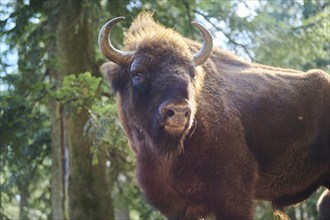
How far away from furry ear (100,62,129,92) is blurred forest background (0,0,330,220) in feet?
8.10

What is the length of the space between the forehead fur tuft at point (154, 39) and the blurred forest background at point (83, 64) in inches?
94.6

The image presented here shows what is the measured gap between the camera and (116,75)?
6.67 m

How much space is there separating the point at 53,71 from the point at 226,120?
7508mm

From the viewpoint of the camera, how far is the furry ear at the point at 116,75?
21.6 feet

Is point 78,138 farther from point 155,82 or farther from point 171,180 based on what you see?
point 155,82

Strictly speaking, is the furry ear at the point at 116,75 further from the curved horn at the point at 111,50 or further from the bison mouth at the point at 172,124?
the bison mouth at the point at 172,124

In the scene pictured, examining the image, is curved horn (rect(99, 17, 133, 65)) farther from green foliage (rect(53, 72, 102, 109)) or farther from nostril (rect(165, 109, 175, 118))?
green foliage (rect(53, 72, 102, 109))

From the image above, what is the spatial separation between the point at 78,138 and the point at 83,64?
177 cm

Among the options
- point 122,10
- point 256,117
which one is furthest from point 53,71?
point 256,117

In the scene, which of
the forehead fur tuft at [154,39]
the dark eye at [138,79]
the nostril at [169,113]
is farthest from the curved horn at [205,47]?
the nostril at [169,113]

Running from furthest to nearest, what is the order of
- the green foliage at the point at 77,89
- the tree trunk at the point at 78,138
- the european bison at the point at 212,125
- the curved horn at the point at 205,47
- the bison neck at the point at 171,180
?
1. the tree trunk at the point at 78,138
2. the green foliage at the point at 77,89
3. the curved horn at the point at 205,47
4. the bison neck at the point at 171,180
5. the european bison at the point at 212,125

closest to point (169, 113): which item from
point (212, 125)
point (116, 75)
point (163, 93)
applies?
point (163, 93)

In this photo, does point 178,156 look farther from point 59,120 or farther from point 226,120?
point 59,120

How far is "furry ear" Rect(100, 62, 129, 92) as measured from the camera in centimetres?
657
